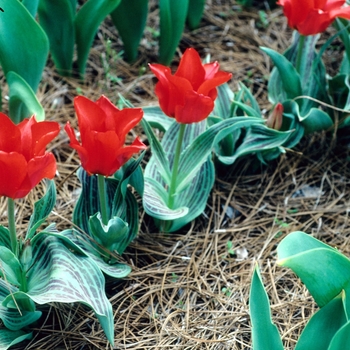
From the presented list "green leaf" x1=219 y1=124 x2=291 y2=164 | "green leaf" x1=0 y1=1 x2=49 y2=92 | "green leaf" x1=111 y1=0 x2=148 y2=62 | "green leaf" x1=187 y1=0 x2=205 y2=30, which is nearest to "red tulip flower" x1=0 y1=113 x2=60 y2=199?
"green leaf" x1=0 y1=1 x2=49 y2=92

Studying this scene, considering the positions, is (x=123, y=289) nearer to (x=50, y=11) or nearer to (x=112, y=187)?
(x=112, y=187)

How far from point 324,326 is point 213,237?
0.67m

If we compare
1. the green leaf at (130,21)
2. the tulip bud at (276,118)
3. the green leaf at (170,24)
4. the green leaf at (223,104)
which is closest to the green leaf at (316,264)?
the tulip bud at (276,118)

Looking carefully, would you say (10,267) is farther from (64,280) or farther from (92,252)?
(92,252)

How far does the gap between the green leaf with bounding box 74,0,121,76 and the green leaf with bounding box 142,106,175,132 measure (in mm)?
398

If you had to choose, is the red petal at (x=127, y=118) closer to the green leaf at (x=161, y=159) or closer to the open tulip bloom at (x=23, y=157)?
the open tulip bloom at (x=23, y=157)

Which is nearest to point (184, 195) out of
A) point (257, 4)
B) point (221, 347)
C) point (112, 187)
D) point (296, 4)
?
point (112, 187)

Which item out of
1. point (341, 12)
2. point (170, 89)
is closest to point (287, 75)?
point (341, 12)

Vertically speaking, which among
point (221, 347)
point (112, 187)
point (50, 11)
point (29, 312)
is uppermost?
point (50, 11)

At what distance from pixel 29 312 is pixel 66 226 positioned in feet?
1.25

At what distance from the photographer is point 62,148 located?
6.69 feet

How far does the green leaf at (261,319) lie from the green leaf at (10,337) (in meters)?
0.59

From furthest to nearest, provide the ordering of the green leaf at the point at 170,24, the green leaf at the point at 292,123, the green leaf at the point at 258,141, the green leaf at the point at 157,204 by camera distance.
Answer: the green leaf at the point at 170,24, the green leaf at the point at 292,123, the green leaf at the point at 258,141, the green leaf at the point at 157,204

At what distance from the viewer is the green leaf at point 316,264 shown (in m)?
1.10
